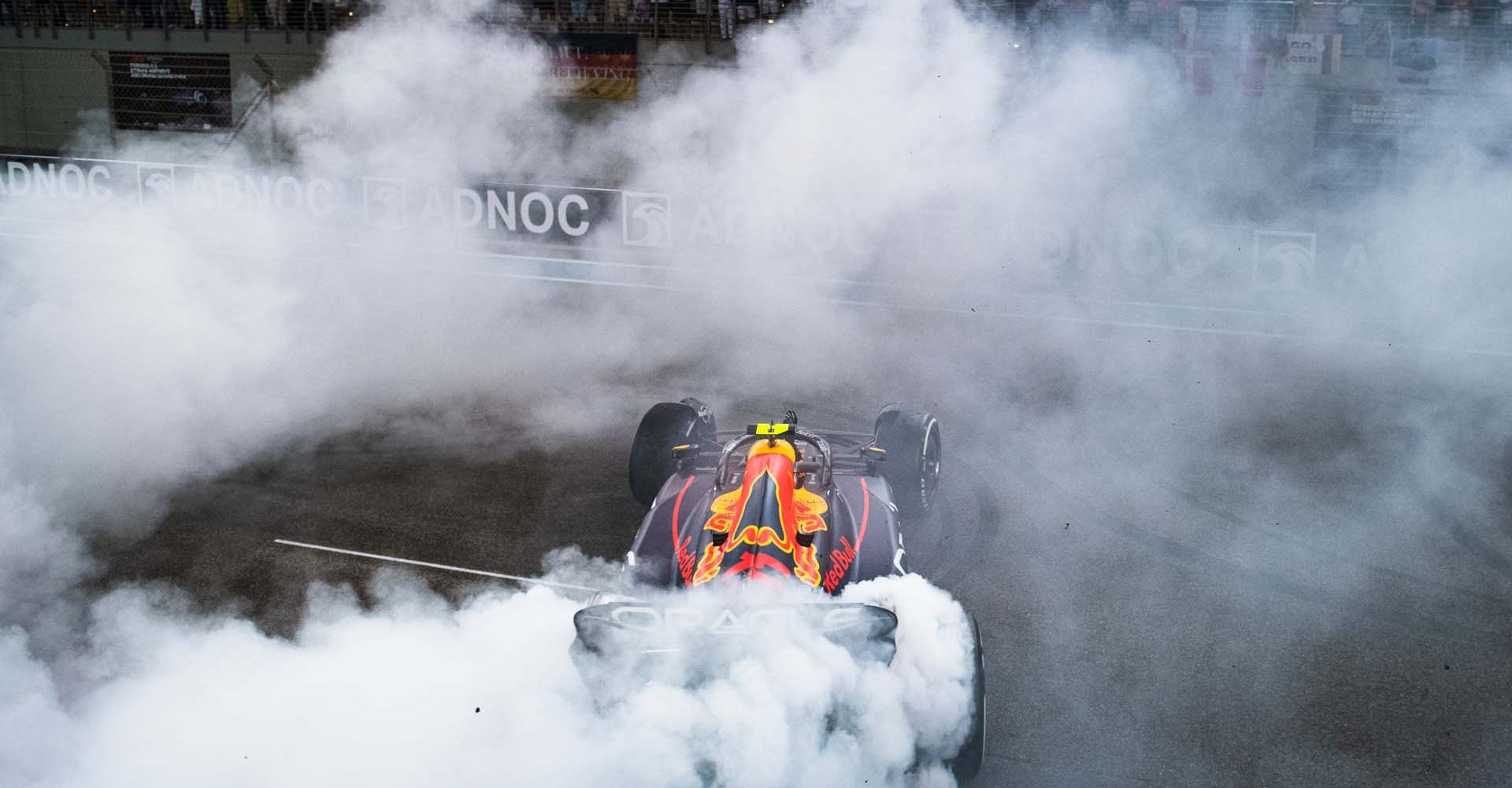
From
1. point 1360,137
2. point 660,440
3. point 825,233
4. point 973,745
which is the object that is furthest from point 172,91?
point 973,745

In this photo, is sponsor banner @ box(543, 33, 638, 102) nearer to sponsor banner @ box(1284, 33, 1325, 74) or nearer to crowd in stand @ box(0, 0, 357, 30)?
crowd in stand @ box(0, 0, 357, 30)

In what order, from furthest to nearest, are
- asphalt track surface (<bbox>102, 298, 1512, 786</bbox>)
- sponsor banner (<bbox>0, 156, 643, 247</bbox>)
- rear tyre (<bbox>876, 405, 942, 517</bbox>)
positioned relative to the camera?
sponsor banner (<bbox>0, 156, 643, 247</bbox>), rear tyre (<bbox>876, 405, 942, 517</bbox>), asphalt track surface (<bbox>102, 298, 1512, 786</bbox>)

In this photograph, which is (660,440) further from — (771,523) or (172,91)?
(172,91)

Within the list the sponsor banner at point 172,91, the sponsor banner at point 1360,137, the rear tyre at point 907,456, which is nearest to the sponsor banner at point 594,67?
the sponsor banner at point 172,91

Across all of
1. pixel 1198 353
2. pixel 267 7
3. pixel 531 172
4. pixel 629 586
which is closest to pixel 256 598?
pixel 629 586

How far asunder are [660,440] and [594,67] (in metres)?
9.50

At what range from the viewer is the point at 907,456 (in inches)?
245

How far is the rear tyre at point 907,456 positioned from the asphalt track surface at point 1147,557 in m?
0.26

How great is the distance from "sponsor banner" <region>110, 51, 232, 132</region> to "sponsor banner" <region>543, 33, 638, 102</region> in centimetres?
449

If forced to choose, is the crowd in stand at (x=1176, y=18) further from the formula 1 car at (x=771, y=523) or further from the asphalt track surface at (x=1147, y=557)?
the formula 1 car at (x=771, y=523)

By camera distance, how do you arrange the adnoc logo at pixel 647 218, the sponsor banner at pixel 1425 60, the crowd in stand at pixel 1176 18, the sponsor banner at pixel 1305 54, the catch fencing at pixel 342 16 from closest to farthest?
the crowd in stand at pixel 1176 18 < the sponsor banner at pixel 1425 60 < the sponsor banner at pixel 1305 54 < the catch fencing at pixel 342 16 < the adnoc logo at pixel 647 218

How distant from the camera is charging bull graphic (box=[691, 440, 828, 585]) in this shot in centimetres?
432

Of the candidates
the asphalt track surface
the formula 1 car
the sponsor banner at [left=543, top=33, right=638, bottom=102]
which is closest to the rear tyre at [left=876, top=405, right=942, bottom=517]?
the formula 1 car

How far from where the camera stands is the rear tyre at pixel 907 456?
6219 mm
